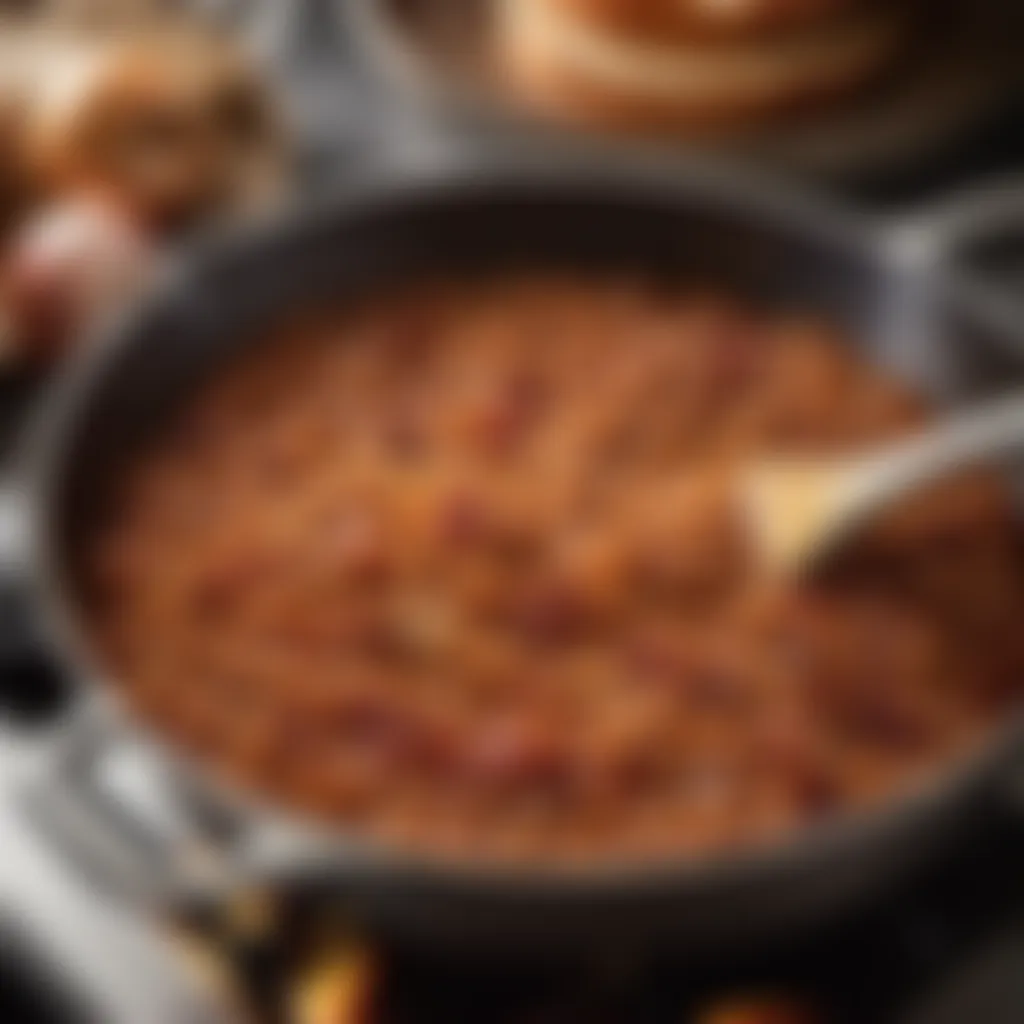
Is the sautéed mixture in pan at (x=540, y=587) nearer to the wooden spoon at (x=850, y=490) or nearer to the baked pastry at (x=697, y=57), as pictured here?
the wooden spoon at (x=850, y=490)

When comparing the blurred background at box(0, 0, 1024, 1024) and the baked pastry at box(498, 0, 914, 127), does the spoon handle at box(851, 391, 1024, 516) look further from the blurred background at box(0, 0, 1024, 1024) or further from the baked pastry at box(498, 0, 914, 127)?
the baked pastry at box(498, 0, 914, 127)

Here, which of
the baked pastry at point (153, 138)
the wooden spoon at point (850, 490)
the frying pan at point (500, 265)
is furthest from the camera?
the baked pastry at point (153, 138)

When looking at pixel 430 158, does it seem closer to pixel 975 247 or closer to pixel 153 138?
pixel 153 138

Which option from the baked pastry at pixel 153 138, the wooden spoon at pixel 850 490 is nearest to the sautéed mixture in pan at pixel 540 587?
the wooden spoon at pixel 850 490

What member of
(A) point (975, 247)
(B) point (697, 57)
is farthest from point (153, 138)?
(A) point (975, 247)

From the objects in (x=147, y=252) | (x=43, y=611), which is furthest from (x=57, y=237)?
(x=43, y=611)

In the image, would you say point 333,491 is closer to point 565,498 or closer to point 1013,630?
point 565,498
